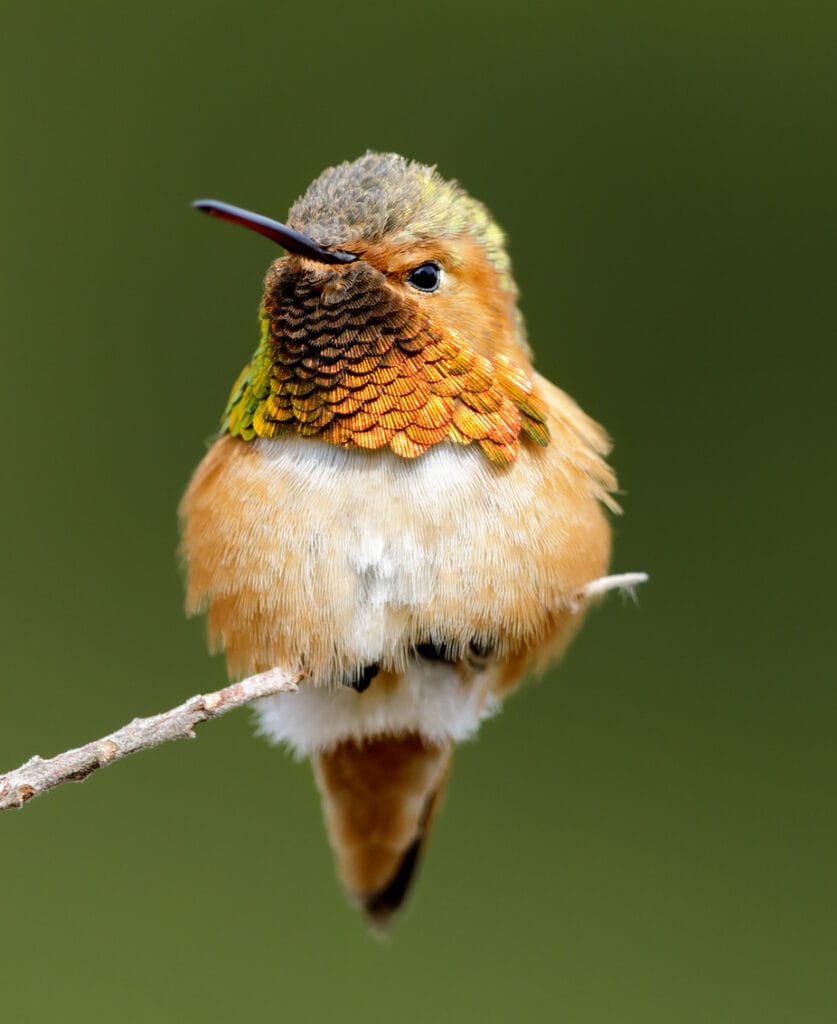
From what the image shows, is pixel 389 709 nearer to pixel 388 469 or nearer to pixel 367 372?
pixel 388 469

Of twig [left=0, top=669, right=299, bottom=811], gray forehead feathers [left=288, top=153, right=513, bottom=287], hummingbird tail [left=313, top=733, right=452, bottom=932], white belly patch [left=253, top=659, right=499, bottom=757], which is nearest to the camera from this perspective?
twig [left=0, top=669, right=299, bottom=811]

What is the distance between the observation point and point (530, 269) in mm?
4195

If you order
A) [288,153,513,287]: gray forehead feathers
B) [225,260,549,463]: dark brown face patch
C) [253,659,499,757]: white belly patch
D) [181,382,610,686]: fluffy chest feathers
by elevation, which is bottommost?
[253,659,499,757]: white belly patch

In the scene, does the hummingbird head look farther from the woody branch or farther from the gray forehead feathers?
the woody branch

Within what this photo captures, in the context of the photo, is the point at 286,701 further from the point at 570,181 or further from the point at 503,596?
the point at 570,181

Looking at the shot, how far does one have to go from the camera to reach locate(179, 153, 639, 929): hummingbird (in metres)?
1.73

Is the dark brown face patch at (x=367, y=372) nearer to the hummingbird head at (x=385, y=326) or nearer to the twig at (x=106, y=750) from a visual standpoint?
the hummingbird head at (x=385, y=326)

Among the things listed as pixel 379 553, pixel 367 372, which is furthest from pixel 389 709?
pixel 367 372

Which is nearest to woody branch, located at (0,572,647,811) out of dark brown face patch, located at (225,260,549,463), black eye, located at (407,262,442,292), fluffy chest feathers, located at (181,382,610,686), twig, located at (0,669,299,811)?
twig, located at (0,669,299,811)

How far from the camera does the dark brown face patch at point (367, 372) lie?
1.71 m

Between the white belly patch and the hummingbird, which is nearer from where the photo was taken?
the hummingbird

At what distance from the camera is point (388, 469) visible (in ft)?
5.81

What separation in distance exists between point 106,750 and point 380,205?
26.3 inches

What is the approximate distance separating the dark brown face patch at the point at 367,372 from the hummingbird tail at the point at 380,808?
500mm
